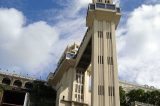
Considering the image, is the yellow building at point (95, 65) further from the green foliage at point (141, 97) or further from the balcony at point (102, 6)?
the green foliage at point (141, 97)

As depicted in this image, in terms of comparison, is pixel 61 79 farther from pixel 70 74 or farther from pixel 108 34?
pixel 108 34

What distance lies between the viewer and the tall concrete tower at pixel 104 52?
35656 millimetres

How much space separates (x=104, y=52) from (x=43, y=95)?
65.5 feet

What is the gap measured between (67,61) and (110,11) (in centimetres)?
1278

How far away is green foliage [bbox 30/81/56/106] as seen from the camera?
53.5 meters

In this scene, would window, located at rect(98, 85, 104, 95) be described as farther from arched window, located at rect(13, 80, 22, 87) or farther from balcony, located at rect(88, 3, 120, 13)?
arched window, located at rect(13, 80, 22, 87)

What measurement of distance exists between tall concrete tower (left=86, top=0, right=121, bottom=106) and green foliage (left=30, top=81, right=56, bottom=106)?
17.0 metres

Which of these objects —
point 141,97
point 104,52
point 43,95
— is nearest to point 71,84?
point 43,95

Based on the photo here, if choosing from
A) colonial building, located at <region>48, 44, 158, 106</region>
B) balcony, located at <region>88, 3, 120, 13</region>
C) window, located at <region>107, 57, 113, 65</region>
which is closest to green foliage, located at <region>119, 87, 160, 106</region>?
colonial building, located at <region>48, 44, 158, 106</region>

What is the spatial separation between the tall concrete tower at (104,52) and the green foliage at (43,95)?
17.0 metres

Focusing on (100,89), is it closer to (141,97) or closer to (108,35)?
(108,35)

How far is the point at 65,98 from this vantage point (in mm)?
47031

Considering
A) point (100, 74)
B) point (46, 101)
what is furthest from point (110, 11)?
point (46, 101)

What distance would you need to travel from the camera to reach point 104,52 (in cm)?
3903
